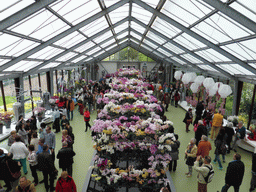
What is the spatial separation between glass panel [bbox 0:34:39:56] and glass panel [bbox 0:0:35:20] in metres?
1.04

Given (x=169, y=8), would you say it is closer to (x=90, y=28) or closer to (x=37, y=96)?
(x=90, y=28)

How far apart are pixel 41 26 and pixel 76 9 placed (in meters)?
1.28

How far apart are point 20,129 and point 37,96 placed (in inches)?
181

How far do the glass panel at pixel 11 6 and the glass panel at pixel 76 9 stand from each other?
107 centimetres

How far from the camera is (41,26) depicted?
237 inches

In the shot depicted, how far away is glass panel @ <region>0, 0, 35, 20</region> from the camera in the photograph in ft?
13.0

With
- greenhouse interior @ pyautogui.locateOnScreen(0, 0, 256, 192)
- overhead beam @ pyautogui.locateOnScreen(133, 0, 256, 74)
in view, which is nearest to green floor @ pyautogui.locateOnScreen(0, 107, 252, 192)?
greenhouse interior @ pyautogui.locateOnScreen(0, 0, 256, 192)

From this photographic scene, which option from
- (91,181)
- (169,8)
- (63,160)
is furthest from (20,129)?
(169,8)

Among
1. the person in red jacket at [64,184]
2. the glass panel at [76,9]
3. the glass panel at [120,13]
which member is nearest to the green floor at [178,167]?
the person in red jacket at [64,184]

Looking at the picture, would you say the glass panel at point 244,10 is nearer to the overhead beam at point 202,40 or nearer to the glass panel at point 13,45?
the overhead beam at point 202,40

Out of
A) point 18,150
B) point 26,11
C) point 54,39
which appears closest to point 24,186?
point 18,150

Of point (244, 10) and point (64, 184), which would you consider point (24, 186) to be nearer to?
point (64, 184)

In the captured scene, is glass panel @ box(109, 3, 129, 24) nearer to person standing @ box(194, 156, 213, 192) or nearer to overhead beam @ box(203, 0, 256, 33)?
overhead beam @ box(203, 0, 256, 33)

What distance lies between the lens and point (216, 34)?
604cm
